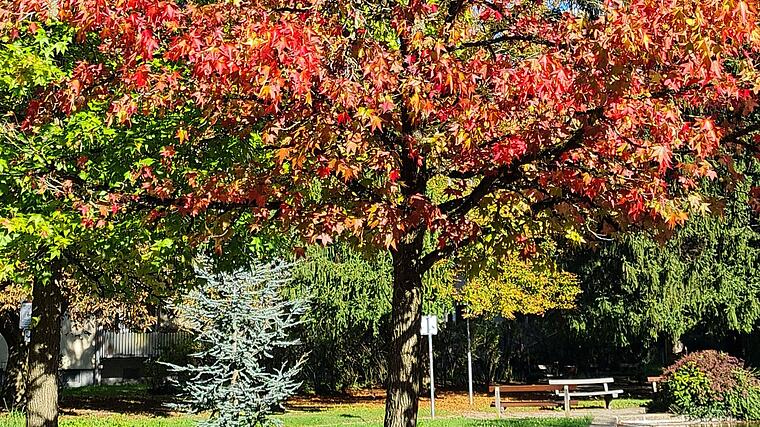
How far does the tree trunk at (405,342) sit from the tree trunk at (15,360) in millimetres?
15688

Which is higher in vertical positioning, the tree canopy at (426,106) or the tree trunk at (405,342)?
the tree canopy at (426,106)

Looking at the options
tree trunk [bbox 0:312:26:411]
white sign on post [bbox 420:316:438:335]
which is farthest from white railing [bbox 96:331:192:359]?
white sign on post [bbox 420:316:438:335]

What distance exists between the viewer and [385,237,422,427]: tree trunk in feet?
25.3

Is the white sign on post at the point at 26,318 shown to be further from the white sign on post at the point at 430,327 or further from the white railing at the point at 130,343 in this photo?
the white railing at the point at 130,343

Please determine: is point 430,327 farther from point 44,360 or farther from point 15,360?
point 44,360

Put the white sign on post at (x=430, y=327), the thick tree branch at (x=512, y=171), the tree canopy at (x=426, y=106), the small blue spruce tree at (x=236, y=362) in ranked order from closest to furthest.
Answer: the tree canopy at (x=426, y=106), the thick tree branch at (x=512, y=171), the small blue spruce tree at (x=236, y=362), the white sign on post at (x=430, y=327)

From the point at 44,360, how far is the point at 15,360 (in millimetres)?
10477

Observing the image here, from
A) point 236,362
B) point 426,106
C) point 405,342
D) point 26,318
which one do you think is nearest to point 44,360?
point 26,318

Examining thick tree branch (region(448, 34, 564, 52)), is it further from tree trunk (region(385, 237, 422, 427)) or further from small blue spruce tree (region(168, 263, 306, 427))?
small blue spruce tree (region(168, 263, 306, 427))

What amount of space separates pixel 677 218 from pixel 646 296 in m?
18.8

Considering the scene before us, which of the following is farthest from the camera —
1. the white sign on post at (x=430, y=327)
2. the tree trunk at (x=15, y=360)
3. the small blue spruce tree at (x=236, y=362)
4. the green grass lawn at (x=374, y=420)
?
the tree trunk at (x=15, y=360)

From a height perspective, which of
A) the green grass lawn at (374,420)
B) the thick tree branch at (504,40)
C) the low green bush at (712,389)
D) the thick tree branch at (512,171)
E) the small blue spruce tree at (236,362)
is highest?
the thick tree branch at (504,40)

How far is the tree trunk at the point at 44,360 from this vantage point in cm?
1280

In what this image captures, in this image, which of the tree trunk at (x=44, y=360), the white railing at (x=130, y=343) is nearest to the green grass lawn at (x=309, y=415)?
the tree trunk at (x=44, y=360)
